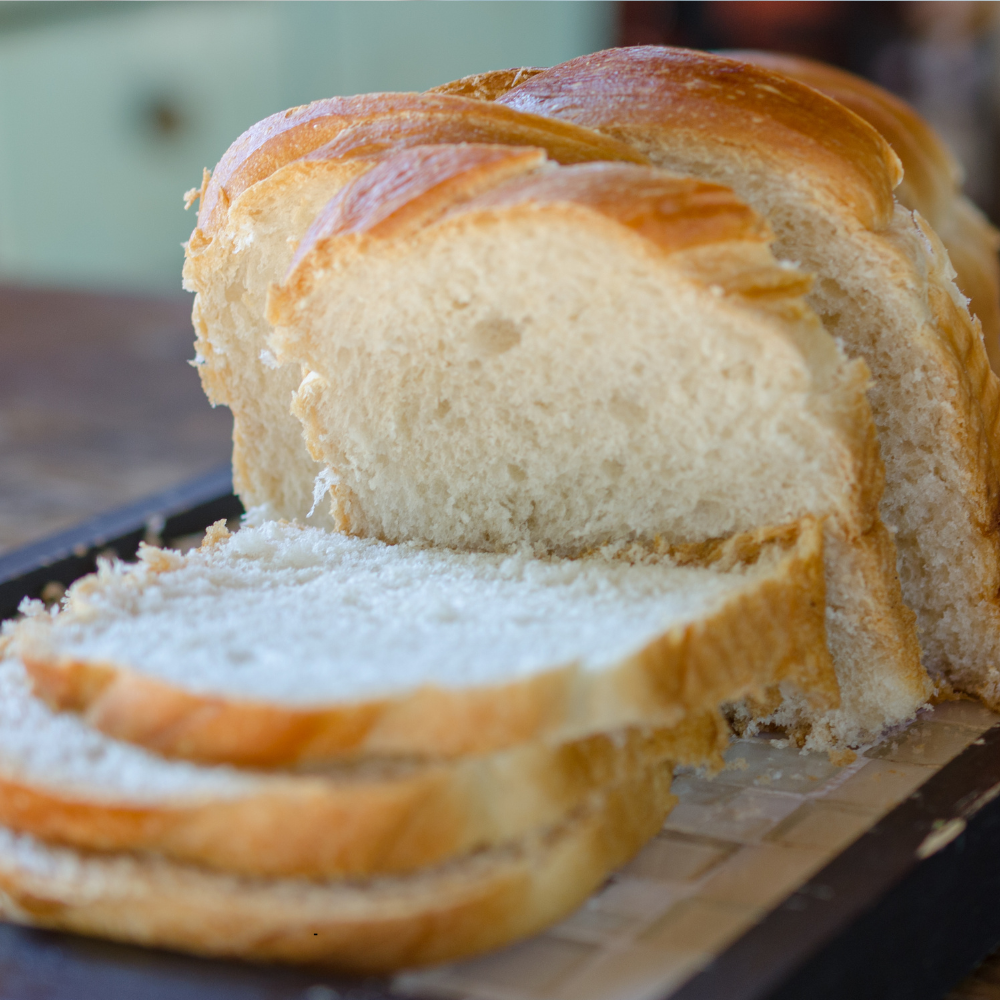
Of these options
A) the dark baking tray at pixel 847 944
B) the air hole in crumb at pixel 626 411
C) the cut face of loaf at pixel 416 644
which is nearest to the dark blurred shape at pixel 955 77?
the air hole in crumb at pixel 626 411

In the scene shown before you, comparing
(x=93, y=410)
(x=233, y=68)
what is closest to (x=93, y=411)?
(x=93, y=410)

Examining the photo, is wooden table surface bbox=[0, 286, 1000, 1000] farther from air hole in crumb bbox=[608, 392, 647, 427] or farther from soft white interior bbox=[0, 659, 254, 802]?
air hole in crumb bbox=[608, 392, 647, 427]

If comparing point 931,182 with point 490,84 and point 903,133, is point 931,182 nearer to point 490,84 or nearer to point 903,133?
point 903,133

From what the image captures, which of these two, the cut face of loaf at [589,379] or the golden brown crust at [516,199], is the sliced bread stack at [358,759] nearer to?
the cut face of loaf at [589,379]

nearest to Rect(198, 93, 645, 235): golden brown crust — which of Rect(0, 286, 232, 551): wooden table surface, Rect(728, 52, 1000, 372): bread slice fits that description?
Rect(0, 286, 232, 551): wooden table surface

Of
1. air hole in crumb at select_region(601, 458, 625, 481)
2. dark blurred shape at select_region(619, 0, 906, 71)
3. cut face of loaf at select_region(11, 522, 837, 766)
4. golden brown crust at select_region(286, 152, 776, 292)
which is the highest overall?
dark blurred shape at select_region(619, 0, 906, 71)

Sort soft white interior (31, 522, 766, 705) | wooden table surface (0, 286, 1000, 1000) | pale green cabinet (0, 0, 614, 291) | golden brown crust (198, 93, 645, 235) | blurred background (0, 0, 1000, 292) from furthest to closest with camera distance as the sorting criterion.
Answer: pale green cabinet (0, 0, 614, 291) < blurred background (0, 0, 1000, 292) < wooden table surface (0, 286, 1000, 1000) < golden brown crust (198, 93, 645, 235) < soft white interior (31, 522, 766, 705)

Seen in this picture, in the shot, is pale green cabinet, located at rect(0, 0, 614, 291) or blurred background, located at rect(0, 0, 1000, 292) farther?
pale green cabinet, located at rect(0, 0, 614, 291)

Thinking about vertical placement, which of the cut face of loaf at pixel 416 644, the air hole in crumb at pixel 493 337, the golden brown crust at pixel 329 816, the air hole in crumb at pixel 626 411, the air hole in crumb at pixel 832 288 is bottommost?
the golden brown crust at pixel 329 816
